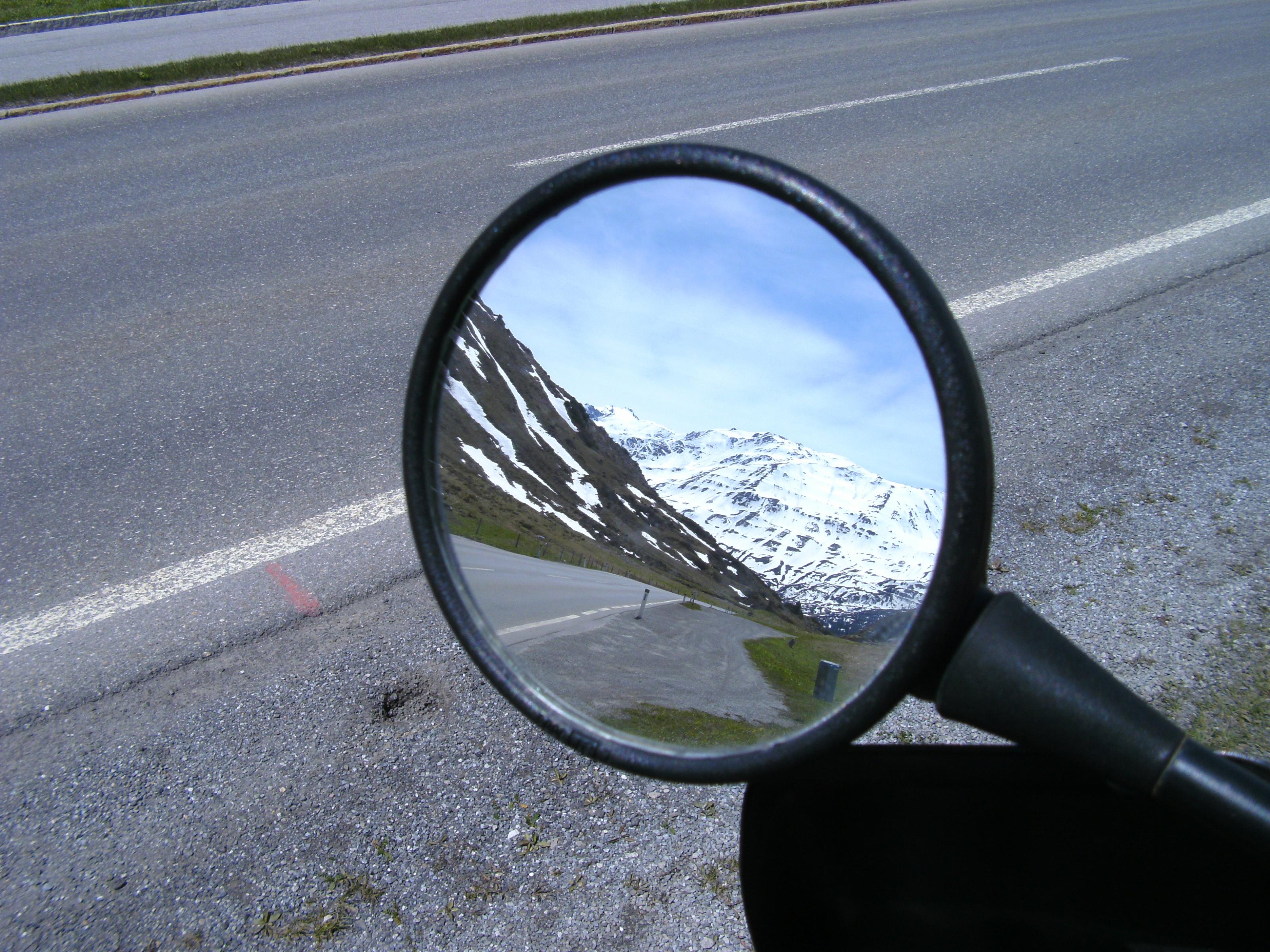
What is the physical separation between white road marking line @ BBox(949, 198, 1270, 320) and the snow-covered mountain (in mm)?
3955

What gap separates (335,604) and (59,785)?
3.09 feet

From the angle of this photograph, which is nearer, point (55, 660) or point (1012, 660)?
point (1012, 660)

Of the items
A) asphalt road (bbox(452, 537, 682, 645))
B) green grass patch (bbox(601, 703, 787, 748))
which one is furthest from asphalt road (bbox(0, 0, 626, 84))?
green grass patch (bbox(601, 703, 787, 748))

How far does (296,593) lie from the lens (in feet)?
10.6

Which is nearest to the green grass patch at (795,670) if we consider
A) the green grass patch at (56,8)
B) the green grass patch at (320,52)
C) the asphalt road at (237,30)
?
the green grass patch at (320,52)

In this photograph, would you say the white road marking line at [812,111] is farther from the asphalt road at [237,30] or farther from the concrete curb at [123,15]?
the concrete curb at [123,15]

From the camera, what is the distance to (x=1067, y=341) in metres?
4.63

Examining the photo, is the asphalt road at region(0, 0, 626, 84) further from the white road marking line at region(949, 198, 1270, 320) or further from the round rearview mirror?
the round rearview mirror

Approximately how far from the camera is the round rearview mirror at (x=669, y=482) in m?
0.99

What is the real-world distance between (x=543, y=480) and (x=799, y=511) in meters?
0.35

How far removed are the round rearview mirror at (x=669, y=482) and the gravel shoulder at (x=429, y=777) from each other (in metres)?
1.09

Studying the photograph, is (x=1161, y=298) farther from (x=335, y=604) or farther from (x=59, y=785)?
(x=59, y=785)

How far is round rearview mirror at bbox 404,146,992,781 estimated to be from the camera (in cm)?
99

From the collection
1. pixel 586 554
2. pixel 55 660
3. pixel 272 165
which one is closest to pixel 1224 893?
pixel 586 554
